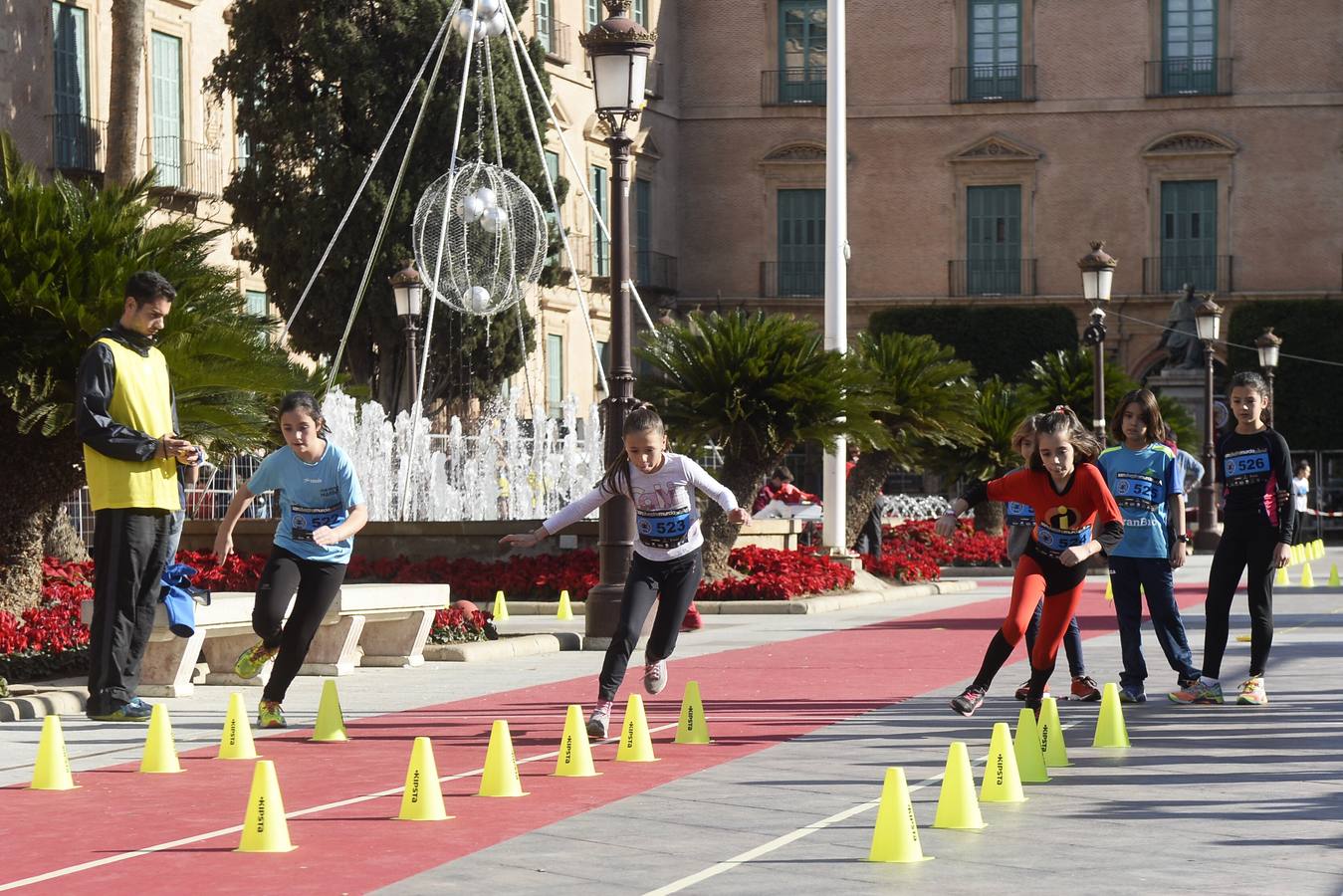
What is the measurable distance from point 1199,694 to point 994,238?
4148cm

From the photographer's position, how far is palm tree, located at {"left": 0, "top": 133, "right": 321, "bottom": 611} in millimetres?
12602

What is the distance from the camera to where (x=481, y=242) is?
24.7 m

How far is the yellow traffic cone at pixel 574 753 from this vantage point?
855 cm

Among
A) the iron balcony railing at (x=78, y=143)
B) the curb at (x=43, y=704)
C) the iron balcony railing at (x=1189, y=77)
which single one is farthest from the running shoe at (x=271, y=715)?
the iron balcony railing at (x=1189, y=77)

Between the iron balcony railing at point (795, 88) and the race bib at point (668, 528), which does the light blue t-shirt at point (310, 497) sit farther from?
the iron balcony railing at point (795, 88)

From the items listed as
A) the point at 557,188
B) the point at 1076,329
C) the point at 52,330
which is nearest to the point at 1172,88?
the point at 1076,329

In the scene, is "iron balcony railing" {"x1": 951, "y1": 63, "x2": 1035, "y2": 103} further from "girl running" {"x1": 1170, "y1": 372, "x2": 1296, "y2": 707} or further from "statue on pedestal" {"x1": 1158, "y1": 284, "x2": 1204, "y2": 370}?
"girl running" {"x1": 1170, "y1": 372, "x2": 1296, "y2": 707}

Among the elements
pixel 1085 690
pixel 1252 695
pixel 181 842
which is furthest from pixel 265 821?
pixel 1252 695

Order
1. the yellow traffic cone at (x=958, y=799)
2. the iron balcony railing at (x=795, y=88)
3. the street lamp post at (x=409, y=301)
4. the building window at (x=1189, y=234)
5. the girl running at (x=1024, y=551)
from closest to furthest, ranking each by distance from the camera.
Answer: the yellow traffic cone at (x=958, y=799), the girl running at (x=1024, y=551), the street lamp post at (x=409, y=301), the building window at (x=1189, y=234), the iron balcony railing at (x=795, y=88)

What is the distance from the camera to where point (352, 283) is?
34125mm

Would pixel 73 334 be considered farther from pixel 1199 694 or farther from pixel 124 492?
pixel 1199 694

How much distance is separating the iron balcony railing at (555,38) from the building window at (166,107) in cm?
1108

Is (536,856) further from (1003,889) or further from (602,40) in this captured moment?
(602,40)

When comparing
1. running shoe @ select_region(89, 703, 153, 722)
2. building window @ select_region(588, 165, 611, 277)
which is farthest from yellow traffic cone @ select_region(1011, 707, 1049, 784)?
building window @ select_region(588, 165, 611, 277)
